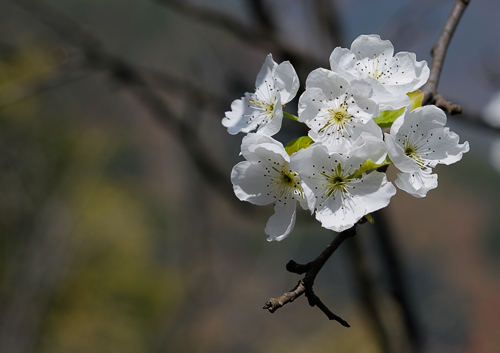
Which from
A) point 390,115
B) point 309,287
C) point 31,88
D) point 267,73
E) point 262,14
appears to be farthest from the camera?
point 31,88

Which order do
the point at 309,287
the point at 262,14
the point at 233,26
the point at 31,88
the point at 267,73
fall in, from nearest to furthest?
the point at 309,287
the point at 267,73
the point at 233,26
the point at 262,14
the point at 31,88

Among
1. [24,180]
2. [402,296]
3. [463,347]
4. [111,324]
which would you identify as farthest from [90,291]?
[463,347]

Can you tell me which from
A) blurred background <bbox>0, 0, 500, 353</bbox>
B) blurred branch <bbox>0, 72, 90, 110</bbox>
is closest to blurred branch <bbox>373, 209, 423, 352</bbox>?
blurred background <bbox>0, 0, 500, 353</bbox>

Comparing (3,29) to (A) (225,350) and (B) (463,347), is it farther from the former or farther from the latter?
(B) (463,347)

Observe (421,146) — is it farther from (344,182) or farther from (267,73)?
(267,73)

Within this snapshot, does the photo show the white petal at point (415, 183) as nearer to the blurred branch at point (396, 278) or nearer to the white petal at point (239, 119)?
the white petal at point (239, 119)

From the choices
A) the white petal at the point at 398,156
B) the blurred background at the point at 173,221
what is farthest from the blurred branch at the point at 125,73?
the white petal at the point at 398,156

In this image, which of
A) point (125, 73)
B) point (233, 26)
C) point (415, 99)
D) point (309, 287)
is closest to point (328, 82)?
point (415, 99)
